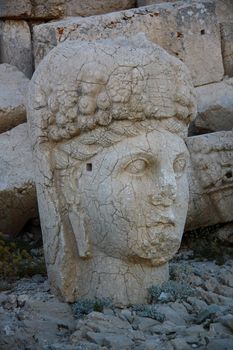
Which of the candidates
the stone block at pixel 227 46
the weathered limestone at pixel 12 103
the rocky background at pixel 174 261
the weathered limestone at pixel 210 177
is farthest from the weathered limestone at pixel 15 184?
the stone block at pixel 227 46

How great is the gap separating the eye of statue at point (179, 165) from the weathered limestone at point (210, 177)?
4.57 feet

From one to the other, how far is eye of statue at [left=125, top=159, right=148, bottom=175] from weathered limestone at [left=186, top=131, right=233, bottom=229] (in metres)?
1.62

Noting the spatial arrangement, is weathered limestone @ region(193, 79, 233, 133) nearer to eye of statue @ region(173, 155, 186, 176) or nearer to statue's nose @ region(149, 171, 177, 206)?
eye of statue @ region(173, 155, 186, 176)

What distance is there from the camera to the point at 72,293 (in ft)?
20.9

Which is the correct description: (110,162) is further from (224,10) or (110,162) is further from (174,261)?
(224,10)

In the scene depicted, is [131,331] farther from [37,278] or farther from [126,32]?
[126,32]

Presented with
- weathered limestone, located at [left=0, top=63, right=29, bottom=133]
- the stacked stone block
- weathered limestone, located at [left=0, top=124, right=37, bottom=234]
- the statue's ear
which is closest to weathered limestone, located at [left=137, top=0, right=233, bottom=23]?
the stacked stone block

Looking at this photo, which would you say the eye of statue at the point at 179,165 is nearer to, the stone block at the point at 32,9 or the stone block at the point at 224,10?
the stone block at the point at 224,10

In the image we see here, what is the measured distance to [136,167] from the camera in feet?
20.2

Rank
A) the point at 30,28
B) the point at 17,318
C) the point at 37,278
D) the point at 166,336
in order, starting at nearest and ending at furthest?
the point at 166,336 < the point at 17,318 < the point at 37,278 < the point at 30,28

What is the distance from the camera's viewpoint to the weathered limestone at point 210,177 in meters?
7.75

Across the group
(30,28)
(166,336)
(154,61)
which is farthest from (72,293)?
(30,28)

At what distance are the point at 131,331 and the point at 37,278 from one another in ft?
4.50

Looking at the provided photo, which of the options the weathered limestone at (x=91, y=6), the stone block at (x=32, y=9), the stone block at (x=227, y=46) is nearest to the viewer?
the stone block at (x=227, y=46)
